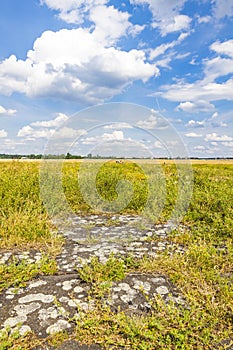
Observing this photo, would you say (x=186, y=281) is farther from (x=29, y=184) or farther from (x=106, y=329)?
(x=29, y=184)

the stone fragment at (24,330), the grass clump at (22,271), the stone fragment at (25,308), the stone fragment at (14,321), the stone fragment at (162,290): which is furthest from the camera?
the grass clump at (22,271)

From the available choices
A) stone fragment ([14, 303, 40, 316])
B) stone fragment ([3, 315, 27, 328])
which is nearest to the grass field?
stone fragment ([3, 315, 27, 328])

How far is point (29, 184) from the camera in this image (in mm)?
8070

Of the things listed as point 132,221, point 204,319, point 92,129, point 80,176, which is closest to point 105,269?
point 204,319

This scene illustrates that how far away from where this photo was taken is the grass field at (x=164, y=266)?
9.64 feet

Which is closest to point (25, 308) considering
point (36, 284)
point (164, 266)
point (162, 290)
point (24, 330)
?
point (24, 330)

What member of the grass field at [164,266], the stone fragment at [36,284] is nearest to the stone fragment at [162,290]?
the grass field at [164,266]

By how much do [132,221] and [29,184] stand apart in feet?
9.71

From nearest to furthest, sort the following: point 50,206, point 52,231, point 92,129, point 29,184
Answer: point 52,231
point 92,129
point 50,206
point 29,184

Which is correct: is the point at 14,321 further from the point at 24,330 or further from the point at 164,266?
the point at 164,266

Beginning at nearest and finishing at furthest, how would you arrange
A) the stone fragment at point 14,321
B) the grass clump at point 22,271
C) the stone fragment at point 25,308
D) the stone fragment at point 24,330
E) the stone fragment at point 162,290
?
the stone fragment at point 24,330, the stone fragment at point 14,321, the stone fragment at point 25,308, the stone fragment at point 162,290, the grass clump at point 22,271

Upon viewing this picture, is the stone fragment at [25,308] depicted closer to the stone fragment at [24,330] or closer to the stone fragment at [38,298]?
the stone fragment at [38,298]

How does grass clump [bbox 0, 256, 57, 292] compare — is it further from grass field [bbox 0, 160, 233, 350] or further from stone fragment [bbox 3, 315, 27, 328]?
stone fragment [bbox 3, 315, 27, 328]

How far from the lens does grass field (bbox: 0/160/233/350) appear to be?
2.94 metres
